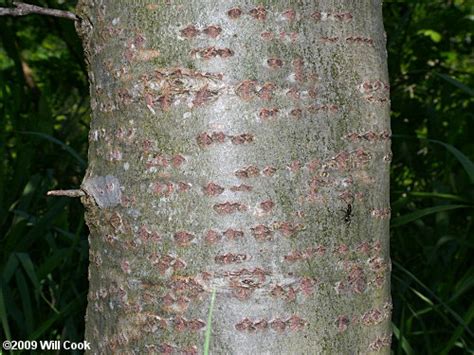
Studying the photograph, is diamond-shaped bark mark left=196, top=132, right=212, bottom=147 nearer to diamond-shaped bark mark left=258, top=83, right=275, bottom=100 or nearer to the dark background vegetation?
diamond-shaped bark mark left=258, top=83, right=275, bottom=100

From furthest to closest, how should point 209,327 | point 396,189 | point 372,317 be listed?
point 396,189, point 372,317, point 209,327

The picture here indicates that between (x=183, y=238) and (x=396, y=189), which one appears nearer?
(x=183, y=238)

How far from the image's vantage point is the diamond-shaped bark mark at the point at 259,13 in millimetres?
1025

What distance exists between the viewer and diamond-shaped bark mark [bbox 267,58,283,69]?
1028mm

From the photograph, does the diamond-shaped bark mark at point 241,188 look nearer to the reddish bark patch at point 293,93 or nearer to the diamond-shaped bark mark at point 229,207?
the diamond-shaped bark mark at point 229,207

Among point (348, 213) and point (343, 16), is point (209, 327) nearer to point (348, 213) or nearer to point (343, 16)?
point (348, 213)

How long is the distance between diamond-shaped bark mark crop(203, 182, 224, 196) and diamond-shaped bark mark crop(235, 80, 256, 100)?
0.13 meters

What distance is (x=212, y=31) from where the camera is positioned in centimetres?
103

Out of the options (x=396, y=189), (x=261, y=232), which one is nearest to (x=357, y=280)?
(x=261, y=232)

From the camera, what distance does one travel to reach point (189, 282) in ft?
3.41

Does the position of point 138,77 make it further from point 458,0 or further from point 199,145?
point 458,0

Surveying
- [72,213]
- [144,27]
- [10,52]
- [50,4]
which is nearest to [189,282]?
[144,27]

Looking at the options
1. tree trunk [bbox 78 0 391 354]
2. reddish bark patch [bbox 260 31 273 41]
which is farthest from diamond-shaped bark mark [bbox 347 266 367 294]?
reddish bark patch [bbox 260 31 273 41]

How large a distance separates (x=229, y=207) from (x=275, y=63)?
0.21 m
